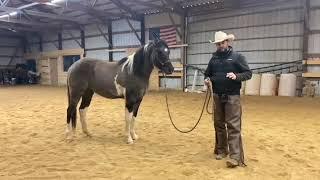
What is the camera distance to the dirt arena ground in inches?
140

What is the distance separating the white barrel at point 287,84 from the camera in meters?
11.5

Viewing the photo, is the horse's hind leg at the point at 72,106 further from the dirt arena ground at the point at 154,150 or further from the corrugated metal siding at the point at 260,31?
the corrugated metal siding at the point at 260,31

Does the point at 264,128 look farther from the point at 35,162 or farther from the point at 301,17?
the point at 301,17

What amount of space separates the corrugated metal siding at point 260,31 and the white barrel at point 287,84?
83cm

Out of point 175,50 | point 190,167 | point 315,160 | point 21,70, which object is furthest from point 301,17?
point 21,70

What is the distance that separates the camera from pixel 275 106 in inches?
355

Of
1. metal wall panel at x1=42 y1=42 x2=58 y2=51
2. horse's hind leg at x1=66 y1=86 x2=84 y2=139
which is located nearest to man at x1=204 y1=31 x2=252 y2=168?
horse's hind leg at x1=66 y1=86 x2=84 y2=139

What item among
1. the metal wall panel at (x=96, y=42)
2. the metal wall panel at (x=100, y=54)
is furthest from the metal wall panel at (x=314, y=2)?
the metal wall panel at (x=96, y=42)

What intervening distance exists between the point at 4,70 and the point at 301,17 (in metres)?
22.5

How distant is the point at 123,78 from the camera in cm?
505

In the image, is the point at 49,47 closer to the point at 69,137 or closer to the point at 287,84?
the point at 287,84

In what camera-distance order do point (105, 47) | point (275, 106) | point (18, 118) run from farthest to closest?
1. point (105, 47)
2. point (275, 106)
3. point (18, 118)

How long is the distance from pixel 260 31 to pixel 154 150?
9.69 meters

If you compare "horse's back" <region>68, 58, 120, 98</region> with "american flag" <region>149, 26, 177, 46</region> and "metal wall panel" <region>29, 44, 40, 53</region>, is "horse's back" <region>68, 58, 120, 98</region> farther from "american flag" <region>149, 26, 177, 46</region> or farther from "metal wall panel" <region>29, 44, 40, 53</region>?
"metal wall panel" <region>29, 44, 40, 53</region>
